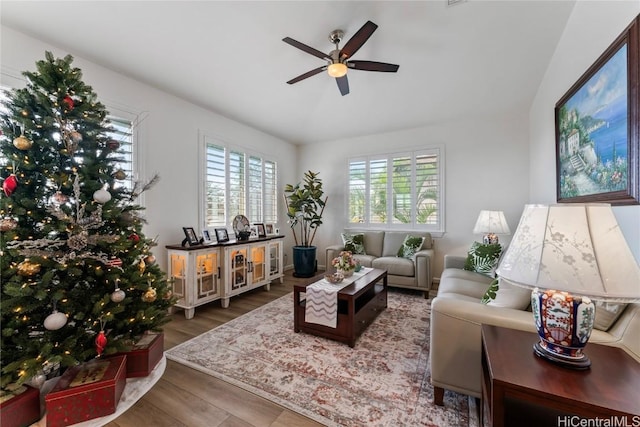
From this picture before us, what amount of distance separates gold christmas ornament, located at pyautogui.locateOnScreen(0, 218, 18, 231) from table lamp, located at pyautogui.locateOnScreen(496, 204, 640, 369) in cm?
255

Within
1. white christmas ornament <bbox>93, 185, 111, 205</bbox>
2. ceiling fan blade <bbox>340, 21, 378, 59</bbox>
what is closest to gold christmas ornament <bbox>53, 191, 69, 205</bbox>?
white christmas ornament <bbox>93, 185, 111, 205</bbox>

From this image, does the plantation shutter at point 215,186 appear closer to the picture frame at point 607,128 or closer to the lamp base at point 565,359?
the lamp base at point 565,359

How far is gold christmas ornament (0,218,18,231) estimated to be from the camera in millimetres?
1381

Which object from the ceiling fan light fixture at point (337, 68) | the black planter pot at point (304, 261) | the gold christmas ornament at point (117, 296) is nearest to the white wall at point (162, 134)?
the gold christmas ornament at point (117, 296)

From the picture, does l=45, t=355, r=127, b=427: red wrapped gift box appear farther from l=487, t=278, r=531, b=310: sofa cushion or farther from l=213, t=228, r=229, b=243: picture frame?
l=487, t=278, r=531, b=310: sofa cushion

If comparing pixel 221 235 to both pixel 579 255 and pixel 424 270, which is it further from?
pixel 579 255

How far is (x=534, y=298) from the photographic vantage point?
1.09 m

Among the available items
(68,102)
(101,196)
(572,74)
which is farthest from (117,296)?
(572,74)

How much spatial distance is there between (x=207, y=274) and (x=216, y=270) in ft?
0.43

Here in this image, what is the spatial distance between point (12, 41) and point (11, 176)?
1560 millimetres

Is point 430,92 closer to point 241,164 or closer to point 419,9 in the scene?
point 419,9

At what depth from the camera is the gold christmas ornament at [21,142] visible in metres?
1.46

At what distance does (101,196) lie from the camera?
65.5 inches

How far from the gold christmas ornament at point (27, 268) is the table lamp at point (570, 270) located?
2.42m
